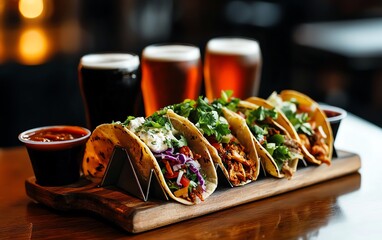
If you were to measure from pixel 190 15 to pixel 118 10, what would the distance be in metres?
0.74

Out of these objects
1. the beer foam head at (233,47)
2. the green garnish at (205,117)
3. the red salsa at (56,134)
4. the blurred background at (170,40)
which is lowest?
the blurred background at (170,40)

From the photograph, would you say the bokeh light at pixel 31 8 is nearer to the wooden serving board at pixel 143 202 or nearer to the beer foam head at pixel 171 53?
the beer foam head at pixel 171 53

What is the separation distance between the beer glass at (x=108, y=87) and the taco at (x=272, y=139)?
39 cm

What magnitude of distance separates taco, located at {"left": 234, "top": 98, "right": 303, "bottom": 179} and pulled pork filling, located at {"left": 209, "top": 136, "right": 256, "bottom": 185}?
0.19 feet

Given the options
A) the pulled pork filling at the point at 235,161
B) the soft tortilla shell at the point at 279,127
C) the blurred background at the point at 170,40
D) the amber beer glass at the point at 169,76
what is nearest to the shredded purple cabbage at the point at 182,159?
the pulled pork filling at the point at 235,161

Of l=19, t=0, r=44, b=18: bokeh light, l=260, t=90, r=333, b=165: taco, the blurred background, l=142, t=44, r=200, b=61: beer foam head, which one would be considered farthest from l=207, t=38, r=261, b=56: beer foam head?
l=19, t=0, r=44, b=18: bokeh light

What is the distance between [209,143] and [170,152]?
0.14m

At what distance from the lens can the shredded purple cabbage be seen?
169 centimetres

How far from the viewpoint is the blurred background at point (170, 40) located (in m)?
4.78

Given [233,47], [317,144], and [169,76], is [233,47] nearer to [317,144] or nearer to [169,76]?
[169,76]

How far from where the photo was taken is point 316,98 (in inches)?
235

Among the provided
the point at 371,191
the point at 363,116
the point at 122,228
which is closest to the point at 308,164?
the point at 371,191

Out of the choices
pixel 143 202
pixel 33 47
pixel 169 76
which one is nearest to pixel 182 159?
Result: pixel 143 202

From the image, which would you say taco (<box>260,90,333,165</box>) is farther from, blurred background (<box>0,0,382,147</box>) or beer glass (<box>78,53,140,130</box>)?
blurred background (<box>0,0,382,147</box>)
